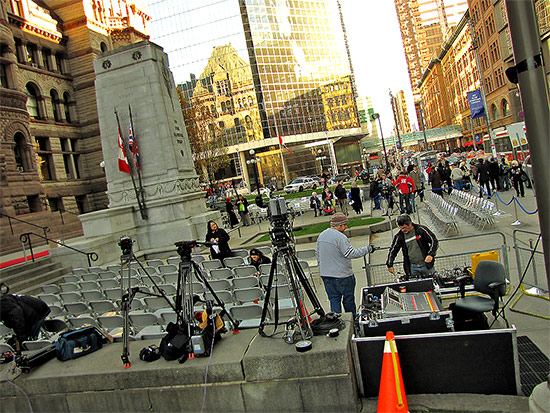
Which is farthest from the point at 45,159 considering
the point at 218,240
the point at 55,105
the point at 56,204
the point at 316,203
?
the point at 218,240

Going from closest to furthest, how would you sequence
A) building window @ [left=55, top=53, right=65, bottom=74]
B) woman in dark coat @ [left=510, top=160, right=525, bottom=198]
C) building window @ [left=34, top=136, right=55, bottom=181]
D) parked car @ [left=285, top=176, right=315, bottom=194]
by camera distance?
woman in dark coat @ [left=510, top=160, right=525, bottom=198]
building window @ [left=34, top=136, right=55, bottom=181]
building window @ [left=55, top=53, right=65, bottom=74]
parked car @ [left=285, top=176, right=315, bottom=194]

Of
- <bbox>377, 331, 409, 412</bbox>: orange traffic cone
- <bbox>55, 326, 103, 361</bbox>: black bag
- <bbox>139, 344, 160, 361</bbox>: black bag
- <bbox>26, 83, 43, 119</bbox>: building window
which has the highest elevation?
<bbox>26, 83, 43, 119</bbox>: building window

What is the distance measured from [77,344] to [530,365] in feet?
18.1

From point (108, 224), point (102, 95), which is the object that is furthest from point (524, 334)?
point (102, 95)

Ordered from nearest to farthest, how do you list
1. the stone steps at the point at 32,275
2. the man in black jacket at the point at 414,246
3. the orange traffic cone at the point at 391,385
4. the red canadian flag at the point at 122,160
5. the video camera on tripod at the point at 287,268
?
the orange traffic cone at the point at 391,385
the video camera on tripod at the point at 287,268
the man in black jacket at the point at 414,246
the stone steps at the point at 32,275
the red canadian flag at the point at 122,160

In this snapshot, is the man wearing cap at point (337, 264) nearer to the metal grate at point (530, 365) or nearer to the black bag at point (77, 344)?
the metal grate at point (530, 365)

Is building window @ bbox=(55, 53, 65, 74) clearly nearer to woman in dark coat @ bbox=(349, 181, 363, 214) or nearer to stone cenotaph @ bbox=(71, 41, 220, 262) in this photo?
stone cenotaph @ bbox=(71, 41, 220, 262)

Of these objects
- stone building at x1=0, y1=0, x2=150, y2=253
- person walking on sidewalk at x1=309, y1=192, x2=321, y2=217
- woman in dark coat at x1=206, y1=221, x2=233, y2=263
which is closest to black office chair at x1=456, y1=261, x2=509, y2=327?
woman in dark coat at x1=206, y1=221, x2=233, y2=263

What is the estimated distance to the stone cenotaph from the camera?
18328mm

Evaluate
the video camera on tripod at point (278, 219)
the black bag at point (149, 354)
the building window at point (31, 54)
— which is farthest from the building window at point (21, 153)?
the video camera on tripod at point (278, 219)

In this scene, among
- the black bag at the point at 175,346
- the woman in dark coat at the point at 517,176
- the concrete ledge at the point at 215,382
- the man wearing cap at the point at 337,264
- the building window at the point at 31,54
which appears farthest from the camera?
the building window at the point at 31,54

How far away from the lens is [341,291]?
647cm

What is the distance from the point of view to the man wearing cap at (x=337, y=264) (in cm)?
636

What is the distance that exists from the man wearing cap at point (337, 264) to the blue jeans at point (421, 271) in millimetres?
1176
